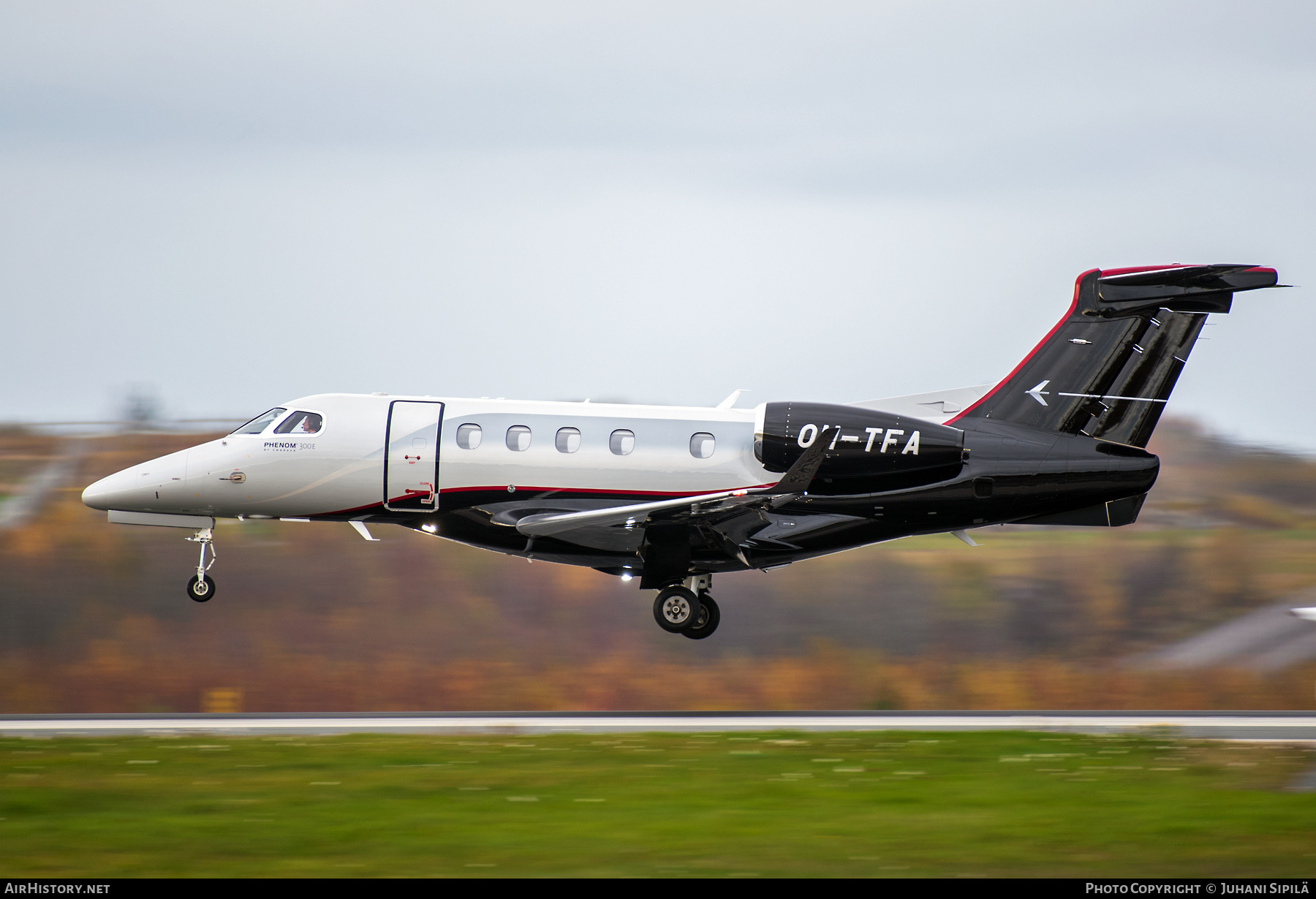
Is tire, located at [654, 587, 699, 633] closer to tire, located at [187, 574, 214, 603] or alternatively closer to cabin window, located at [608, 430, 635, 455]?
cabin window, located at [608, 430, 635, 455]

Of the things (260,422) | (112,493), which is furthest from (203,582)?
(260,422)

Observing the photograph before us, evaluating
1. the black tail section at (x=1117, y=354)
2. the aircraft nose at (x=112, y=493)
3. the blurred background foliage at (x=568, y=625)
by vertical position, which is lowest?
the blurred background foliage at (x=568, y=625)

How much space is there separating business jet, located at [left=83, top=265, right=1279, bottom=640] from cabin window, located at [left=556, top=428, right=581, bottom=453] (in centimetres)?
3

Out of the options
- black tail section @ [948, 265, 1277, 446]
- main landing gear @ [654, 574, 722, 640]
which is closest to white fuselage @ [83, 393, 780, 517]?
main landing gear @ [654, 574, 722, 640]

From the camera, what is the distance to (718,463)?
1800 centimetres

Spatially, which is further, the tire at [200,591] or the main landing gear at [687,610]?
the tire at [200,591]

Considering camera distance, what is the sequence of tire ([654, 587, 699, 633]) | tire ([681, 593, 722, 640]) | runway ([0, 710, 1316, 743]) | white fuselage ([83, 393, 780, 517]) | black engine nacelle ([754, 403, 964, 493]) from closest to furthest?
runway ([0, 710, 1316, 743]) → black engine nacelle ([754, 403, 964, 493]) → white fuselage ([83, 393, 780, 517]) → tire ([654, 587, 699, 633]) → tire ([681, 593, 722, 640])

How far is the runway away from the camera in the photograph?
16188 millimetres

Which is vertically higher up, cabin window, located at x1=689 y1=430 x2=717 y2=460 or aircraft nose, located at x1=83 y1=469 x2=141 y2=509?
cabin window, located at x1=689 y1=430 x2=717 y2=460

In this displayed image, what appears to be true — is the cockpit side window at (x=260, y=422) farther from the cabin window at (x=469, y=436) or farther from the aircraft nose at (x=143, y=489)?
the cabin window at (x=469, y=436)

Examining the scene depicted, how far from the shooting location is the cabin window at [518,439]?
18.0 metres

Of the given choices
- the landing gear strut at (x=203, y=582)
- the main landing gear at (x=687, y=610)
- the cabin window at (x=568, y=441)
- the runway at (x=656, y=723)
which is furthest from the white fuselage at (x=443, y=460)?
the runway at (x=656, y=723)

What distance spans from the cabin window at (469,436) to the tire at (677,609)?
3.46 meters
